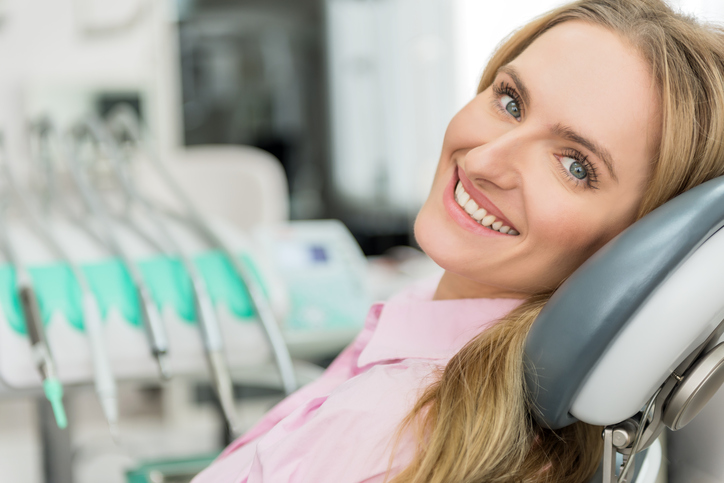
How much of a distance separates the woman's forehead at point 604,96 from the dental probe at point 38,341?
0.57 m


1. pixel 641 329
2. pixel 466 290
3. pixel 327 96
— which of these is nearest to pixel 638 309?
pixel 641 329

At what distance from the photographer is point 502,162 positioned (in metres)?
0.65

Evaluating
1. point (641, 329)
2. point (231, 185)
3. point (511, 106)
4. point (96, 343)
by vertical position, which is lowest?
point (231, 185)

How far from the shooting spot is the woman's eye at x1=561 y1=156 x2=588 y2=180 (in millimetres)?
631

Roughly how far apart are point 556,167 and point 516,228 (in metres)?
0.07

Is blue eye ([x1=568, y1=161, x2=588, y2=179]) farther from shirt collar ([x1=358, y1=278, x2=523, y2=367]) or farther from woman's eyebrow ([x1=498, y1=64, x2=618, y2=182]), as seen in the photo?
shirt collar ([x1=358, y1=278, x2=523, y2=367])

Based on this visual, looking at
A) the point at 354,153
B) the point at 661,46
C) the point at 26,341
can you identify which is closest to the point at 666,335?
the point at 661,46

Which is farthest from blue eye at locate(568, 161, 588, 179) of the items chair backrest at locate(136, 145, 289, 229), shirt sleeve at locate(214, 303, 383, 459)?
chair backrest at locate(136, 145, 289, 229)

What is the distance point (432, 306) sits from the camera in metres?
0.72

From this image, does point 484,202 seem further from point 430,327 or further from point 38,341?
point 38,341

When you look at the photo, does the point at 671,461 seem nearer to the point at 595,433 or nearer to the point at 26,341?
the point at 595,433

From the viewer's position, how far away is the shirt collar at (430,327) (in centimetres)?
67

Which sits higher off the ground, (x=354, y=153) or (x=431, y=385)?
(x=431, y=385)

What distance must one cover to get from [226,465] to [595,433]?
1.36 feet
